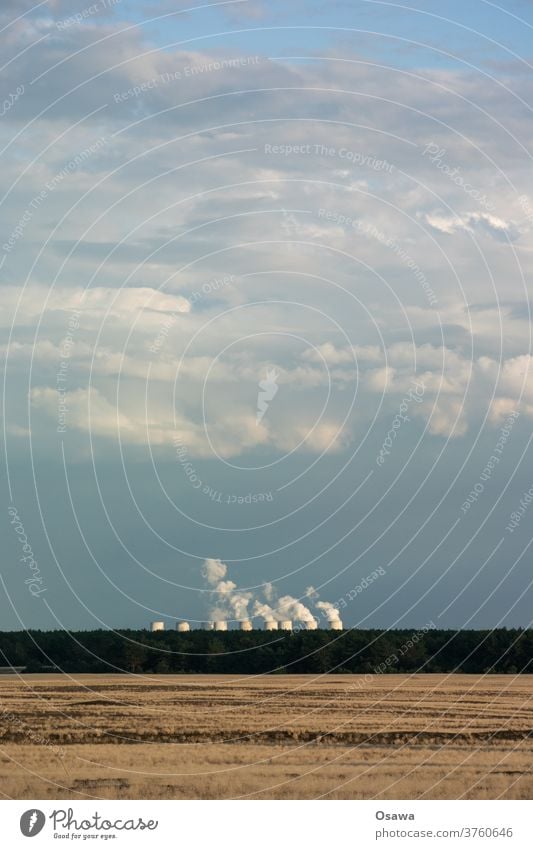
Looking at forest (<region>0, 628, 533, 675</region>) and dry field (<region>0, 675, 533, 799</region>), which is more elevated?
Answer: forest (<region>0, 628, 533, 675</region>)

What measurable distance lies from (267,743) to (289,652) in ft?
257

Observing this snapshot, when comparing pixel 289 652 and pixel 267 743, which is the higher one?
pixel 289 652

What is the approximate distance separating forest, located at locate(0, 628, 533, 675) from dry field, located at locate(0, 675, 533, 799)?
3423cm

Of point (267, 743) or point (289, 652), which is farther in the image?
point (289, 652)

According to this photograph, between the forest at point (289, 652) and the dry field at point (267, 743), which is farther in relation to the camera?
the forest at point (289, 652)

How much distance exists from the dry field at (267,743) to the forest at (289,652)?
34232 mm

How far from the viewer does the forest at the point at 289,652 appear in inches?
4867

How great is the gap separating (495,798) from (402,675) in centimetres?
8005

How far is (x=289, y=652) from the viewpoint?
4995 inches

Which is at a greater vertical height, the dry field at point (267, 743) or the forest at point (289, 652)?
the forest at point (289, 652)

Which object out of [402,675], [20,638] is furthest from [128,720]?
[20,638]

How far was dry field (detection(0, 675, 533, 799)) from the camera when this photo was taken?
3606 cm

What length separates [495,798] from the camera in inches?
1351

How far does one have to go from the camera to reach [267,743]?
161ft
